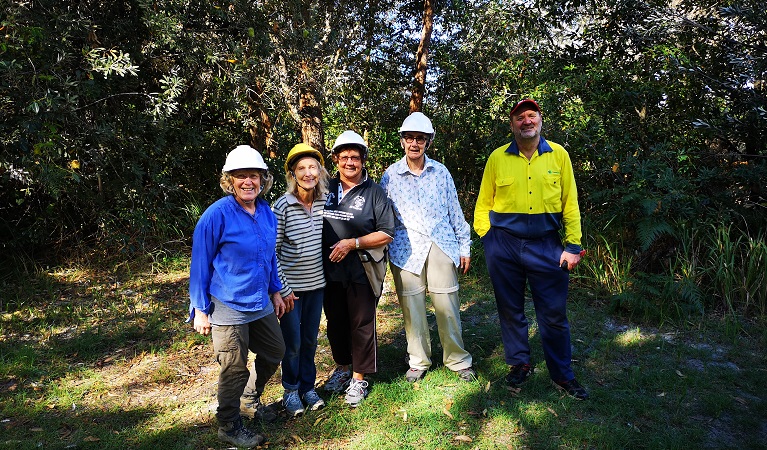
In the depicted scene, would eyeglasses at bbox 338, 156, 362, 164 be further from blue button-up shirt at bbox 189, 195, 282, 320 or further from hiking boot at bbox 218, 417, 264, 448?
hiking boot at bbox 218, 417, 264, 448

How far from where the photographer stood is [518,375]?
14.3ft

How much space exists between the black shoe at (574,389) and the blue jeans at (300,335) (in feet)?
6.19

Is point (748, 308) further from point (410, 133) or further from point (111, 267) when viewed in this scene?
point (111, 267)

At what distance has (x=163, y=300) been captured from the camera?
657cm

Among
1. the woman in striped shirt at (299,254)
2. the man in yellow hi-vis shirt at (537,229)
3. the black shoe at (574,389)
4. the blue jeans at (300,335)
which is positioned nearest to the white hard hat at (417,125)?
the man in yellow hi-vis shirt at (537,229)

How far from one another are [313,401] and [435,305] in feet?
3.80

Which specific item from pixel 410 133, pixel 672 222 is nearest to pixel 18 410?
pixel 410 133

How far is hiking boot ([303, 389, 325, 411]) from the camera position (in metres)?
3.98

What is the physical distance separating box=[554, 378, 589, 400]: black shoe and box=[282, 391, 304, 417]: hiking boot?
1936 mm

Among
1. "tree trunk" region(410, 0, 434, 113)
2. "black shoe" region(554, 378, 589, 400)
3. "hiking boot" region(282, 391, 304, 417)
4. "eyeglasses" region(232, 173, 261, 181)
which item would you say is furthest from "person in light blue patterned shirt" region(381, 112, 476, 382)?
"tree trunk" region(410, 0, 434, 113)

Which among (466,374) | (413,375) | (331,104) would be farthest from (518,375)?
(331,104)

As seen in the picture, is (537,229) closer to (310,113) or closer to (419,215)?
(419,215)

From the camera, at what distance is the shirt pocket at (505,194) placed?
13.3 feet

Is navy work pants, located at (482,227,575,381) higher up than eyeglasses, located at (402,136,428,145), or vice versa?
eyeglasses, located at (402,136,428,145)
